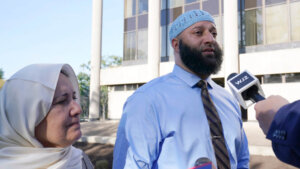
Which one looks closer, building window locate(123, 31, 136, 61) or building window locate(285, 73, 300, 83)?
building window locate(285, 73, 300, 83)

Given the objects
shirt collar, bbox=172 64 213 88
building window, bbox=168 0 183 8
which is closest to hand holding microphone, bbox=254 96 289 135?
shirt collar, bbox=172 64 213 88

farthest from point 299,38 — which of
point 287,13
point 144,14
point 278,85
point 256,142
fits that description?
point 144,14

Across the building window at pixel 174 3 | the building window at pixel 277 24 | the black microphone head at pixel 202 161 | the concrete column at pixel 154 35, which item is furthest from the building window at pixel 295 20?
the black microphone head at pixel 202 161

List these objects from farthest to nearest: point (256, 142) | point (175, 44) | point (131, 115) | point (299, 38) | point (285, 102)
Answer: point (299, 38)
point (256, 142)
point (175, 44)
point (131, 115)
point (285, 102)

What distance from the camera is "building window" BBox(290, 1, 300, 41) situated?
680 inches

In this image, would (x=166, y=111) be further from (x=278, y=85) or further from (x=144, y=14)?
(x=144, y=14)

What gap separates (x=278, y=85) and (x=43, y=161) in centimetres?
1820

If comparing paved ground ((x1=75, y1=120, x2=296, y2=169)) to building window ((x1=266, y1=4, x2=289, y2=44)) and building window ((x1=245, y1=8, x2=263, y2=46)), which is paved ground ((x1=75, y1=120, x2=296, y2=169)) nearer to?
building window ((x1=266, y1=4, x2=289, y2=44))

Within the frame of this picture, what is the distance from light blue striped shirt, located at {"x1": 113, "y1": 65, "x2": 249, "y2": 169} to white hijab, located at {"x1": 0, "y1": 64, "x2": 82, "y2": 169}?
562mm

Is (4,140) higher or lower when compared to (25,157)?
higher

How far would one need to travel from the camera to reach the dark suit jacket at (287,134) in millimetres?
1061

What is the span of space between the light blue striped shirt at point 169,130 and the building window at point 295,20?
17.8m

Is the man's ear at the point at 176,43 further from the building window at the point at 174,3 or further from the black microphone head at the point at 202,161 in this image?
the building window at the point at 174,3

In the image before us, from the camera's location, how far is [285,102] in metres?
1.26
